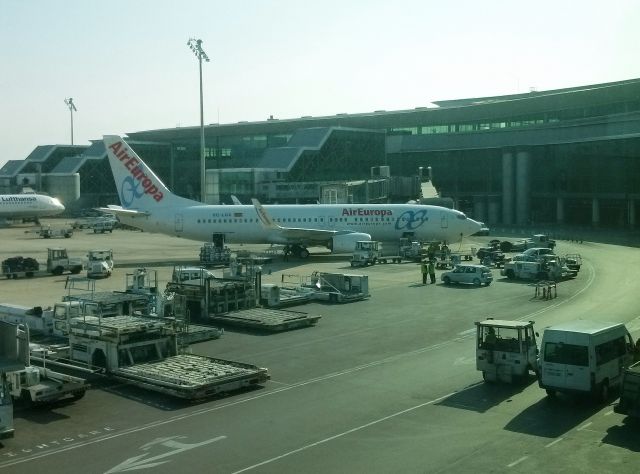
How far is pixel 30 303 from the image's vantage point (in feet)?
129

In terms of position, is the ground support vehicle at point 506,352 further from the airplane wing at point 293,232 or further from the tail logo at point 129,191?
the tail logo at point 129,191

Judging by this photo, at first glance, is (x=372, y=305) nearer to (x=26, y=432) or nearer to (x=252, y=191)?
(x=26, y=432)

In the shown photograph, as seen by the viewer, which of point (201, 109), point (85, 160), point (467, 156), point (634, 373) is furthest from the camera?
point (85, 160)

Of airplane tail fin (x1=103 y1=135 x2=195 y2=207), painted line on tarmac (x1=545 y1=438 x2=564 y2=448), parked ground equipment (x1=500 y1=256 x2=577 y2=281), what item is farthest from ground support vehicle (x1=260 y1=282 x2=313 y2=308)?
airplane tail fin (x1=103 y1=135 x2=195 y2=207)

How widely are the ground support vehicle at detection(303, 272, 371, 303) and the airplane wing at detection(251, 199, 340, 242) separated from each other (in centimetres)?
1749

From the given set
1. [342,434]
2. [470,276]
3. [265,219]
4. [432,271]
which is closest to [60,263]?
[265,219]

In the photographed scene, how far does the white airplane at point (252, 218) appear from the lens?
204 ft

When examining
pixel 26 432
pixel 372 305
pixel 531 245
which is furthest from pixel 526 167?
pixel 26 432

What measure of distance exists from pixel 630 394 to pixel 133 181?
50582mm

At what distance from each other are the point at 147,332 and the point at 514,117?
342 ft

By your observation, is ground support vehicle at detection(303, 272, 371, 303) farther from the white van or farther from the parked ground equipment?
the white van

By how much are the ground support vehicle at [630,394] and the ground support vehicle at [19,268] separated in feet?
144

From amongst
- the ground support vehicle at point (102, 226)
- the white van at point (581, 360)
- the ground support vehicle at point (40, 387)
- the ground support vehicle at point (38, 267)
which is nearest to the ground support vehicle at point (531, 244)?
the ground support vehicle at point (38, 267)

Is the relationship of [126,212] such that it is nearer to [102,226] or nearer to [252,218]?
[252,218]
